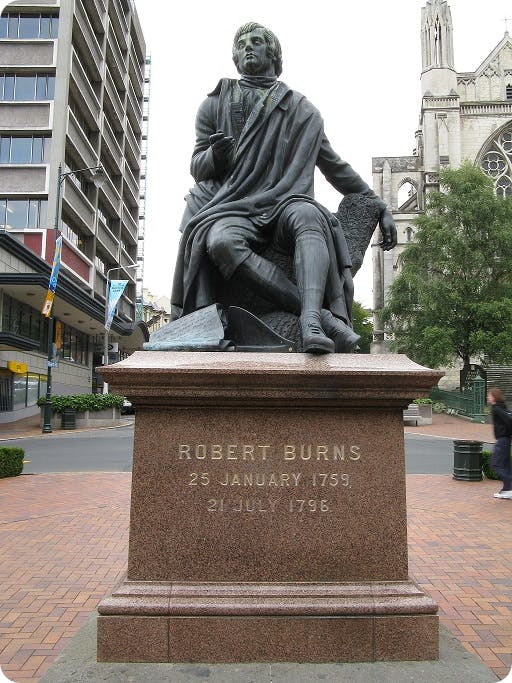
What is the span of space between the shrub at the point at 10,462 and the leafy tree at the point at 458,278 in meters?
28.2

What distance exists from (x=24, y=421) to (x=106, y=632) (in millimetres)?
30117

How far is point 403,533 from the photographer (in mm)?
3432

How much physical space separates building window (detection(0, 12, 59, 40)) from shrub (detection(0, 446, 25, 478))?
33.7 m

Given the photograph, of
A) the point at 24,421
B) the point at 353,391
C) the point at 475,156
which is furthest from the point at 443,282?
the point at 353,391

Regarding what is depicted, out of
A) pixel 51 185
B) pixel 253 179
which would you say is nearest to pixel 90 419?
pixel 51 185

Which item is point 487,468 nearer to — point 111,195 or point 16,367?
point 16,367

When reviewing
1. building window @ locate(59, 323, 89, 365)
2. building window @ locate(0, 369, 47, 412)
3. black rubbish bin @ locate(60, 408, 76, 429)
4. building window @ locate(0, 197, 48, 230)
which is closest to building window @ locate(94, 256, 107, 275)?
building window @ locate(59, 323, 89, 365)

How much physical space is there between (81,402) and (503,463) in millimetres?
22002

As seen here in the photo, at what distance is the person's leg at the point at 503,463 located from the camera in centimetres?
1015

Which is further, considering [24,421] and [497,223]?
[497,223]

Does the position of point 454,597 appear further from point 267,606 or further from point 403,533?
point 267,606

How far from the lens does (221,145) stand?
4.52m

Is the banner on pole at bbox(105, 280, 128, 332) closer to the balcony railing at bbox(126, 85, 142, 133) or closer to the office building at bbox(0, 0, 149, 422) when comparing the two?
the office building at bbox(0, 0, 149, 422)

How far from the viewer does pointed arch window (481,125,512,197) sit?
170 feet
